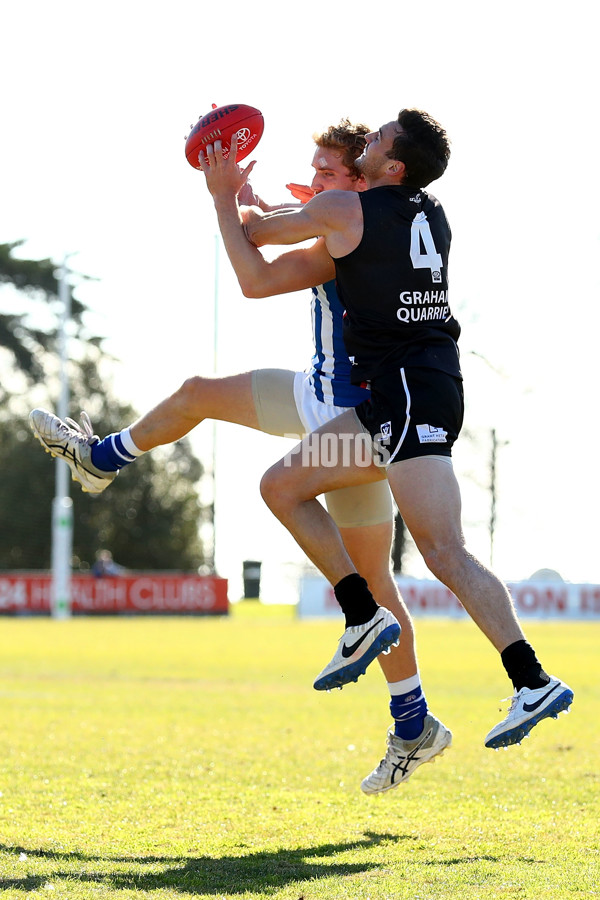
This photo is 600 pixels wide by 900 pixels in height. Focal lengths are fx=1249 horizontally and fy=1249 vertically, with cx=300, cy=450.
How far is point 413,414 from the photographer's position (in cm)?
504

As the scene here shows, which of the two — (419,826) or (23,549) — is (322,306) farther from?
(23,549)

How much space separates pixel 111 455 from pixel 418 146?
213 centimetres

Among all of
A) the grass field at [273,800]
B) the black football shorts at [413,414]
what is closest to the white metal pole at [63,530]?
the grass field at [273,800]

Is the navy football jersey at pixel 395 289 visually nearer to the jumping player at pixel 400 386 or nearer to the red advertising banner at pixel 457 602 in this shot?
the jumping player at pixel 400 386

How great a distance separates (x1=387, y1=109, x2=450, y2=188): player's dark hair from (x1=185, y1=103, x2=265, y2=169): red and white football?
2.87ft

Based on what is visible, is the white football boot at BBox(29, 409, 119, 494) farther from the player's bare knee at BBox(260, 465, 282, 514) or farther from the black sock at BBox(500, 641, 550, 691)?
the black sock at BBox(500, 641, 550, 691)

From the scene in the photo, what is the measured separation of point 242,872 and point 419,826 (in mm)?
1320

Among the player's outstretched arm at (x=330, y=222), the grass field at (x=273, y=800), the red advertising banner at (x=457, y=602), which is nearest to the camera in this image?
the grass field at (x=273, y=800)

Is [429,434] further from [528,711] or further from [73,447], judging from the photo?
[73,447]

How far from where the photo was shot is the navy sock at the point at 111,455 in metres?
6.12

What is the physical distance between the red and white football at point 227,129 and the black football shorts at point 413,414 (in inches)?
56.4

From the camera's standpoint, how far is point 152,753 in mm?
8172

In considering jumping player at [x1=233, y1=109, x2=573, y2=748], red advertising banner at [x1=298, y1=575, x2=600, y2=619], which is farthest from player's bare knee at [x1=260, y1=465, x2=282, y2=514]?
red advertising banner at [x1=298, y1=575, x2=600, y2=619]

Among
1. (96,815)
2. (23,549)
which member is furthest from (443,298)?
(23,549)
